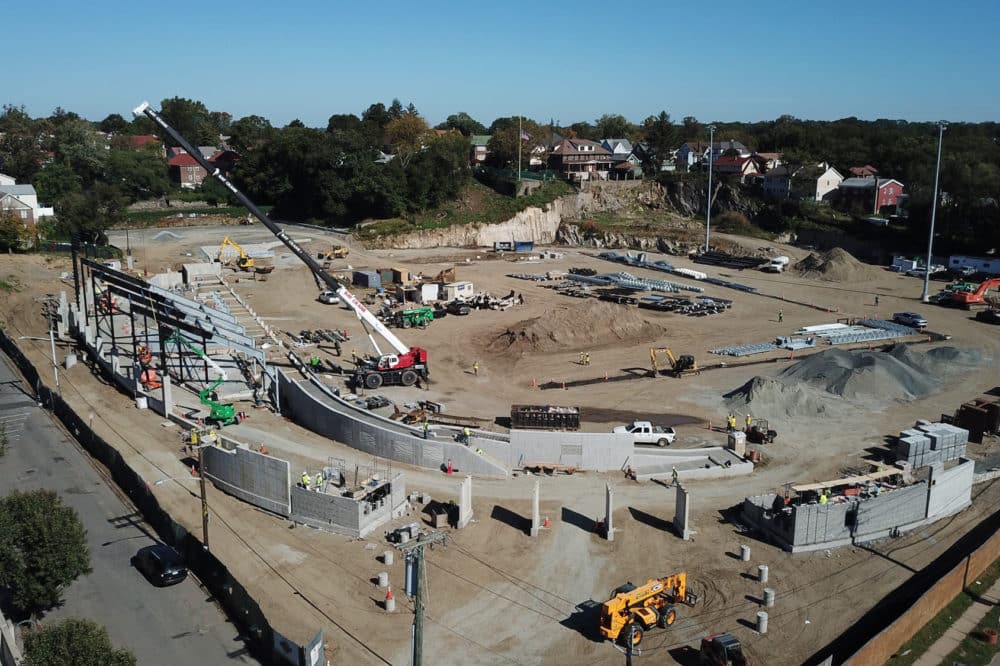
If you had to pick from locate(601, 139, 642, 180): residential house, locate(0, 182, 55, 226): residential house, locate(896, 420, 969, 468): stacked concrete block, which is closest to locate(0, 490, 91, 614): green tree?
locate(896, 420, 969, 468): stacked concrete block

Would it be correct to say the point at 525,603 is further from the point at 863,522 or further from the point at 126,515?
the point at 126,515

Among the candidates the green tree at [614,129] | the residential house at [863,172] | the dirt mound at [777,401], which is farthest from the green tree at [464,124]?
the dirt mound at [777,401]

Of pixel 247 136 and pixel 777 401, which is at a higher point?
pixel 247 136

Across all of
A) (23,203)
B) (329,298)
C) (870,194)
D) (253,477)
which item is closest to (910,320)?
(329,298)

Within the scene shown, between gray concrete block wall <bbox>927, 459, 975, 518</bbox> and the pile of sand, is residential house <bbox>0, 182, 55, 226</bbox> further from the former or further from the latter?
gray concrete block wall <bbox>927, 459, 975, 518</bbox>

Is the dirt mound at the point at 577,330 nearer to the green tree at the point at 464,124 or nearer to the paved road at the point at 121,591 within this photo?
the paved road at the point at 121,591

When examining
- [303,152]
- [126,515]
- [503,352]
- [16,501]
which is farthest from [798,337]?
[303,152]

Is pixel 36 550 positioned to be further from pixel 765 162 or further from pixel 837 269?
pixel 765 162

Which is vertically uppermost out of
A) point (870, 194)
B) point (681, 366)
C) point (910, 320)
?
point (870, 194)
